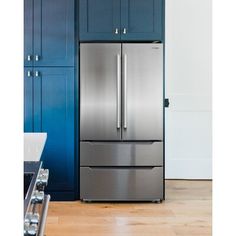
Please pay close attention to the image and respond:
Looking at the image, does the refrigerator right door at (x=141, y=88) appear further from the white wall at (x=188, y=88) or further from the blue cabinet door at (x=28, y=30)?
the white wall at (x=188, y=88)

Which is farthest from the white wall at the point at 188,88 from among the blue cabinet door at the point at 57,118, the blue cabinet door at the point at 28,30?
the blue cabinet door at the point at 28,30

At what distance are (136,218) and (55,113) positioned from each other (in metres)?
1.28

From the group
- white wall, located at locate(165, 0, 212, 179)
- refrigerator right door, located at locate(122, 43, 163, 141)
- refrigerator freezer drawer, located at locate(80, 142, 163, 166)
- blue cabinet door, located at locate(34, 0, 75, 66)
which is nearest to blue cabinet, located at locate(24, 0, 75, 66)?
blue cabinet door, located at locate(34, 0, 75, 66)

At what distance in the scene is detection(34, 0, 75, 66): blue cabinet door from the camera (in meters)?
4.79

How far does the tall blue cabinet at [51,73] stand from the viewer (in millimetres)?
4793

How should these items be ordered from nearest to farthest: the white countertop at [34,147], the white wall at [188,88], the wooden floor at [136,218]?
1. the white countertop at [34,147]
2. the wooden floor at [136,218]
3. the white wall at [188,88]

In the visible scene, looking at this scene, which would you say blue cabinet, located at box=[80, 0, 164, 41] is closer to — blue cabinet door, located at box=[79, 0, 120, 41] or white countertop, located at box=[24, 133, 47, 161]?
blue cabinet door, located at box=[79, 0, 120, 41]

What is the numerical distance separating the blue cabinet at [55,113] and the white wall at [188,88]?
1751mm

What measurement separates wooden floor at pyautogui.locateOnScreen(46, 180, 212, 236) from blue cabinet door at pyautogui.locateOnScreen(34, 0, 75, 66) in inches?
54.0

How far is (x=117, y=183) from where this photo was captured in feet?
15.9

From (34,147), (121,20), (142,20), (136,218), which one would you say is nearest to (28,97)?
(121,20)

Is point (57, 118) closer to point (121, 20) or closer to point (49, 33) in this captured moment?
point (49, 33)
